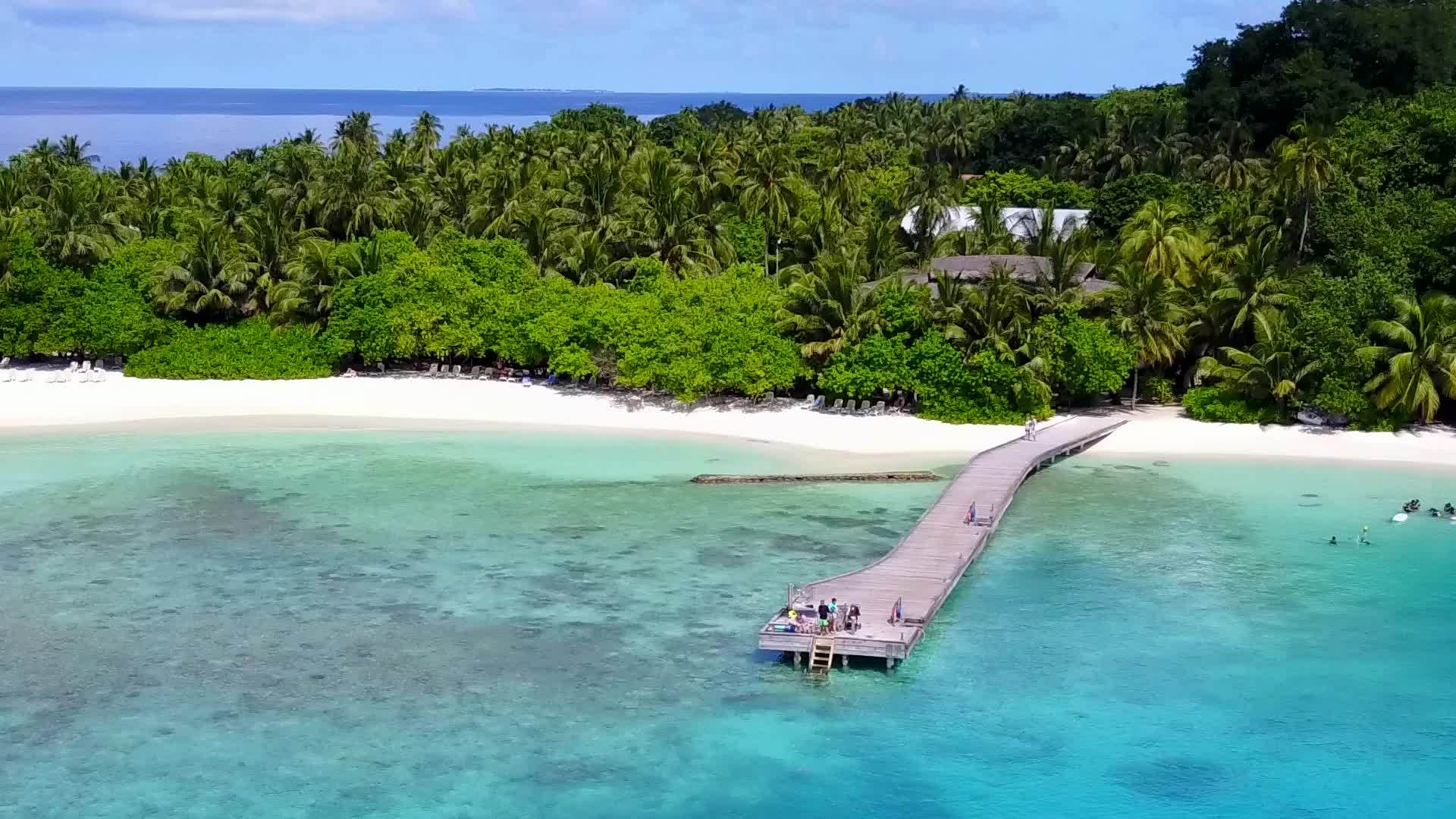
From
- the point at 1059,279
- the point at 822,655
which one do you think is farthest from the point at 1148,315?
the point at 822,655

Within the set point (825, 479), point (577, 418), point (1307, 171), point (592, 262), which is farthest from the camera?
point (592, 262)

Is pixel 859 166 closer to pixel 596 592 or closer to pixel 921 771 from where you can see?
pixel 596 592

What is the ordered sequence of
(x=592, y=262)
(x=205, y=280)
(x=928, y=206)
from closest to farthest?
(x=592, y=262) < (x=205, y=280) < (x=928, y=206)

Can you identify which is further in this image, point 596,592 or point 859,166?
point 859,166

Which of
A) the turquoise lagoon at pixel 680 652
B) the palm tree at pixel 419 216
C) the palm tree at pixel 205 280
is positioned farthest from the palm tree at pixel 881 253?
the palm tree at pixel 205 280

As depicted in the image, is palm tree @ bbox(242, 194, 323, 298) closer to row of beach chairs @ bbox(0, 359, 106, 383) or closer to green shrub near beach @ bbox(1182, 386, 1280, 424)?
row of beach chairs @ bbox(0, 359, 106, 383)

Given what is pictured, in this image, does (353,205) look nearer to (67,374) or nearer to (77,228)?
(77,228)

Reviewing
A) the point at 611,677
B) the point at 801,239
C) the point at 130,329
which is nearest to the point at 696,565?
the point at 611,677

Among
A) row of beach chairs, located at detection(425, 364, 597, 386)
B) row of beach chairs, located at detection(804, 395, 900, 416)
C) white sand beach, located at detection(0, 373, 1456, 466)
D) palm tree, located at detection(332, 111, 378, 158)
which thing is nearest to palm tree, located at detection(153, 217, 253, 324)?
white sand beach, located at detection(0, 373, 1456, 466)
